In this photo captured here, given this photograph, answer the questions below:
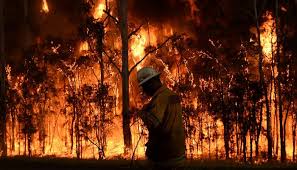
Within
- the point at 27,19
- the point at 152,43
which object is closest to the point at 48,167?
the point at 152,43

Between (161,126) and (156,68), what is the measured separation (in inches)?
1352

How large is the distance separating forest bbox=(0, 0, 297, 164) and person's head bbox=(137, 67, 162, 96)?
888 inches

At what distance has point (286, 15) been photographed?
129 feet

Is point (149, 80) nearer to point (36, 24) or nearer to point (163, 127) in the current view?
point (163, 127)

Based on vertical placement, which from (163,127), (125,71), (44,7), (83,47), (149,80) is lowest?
(163,127)

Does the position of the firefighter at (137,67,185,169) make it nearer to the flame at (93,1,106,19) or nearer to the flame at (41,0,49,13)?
the flame at (93,1,106,19)

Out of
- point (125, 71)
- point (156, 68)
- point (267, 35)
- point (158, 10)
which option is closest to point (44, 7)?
point (158, 10)

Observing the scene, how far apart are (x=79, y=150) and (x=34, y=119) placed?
6.11 meters

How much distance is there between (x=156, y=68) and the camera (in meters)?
41.2

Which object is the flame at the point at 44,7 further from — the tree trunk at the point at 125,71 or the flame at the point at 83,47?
the tree trunk at the point at 125,71

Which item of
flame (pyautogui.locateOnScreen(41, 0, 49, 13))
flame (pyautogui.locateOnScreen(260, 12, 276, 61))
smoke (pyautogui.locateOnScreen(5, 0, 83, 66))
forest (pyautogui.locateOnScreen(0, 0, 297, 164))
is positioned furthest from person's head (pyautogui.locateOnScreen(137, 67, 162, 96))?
flame (pyautogui.locateOnScreen(41, 0, 49, 13))

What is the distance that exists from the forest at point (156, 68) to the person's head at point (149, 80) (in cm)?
2254

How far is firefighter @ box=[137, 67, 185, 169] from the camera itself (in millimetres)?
6875

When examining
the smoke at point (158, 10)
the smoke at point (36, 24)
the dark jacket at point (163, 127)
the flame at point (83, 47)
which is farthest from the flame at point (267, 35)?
the dark jacket at point (163, 127)
